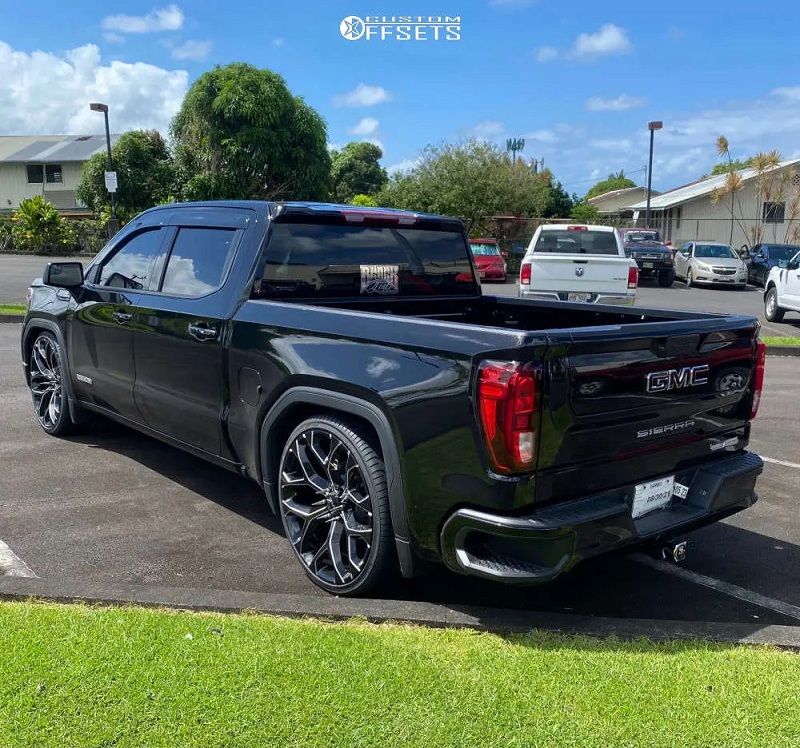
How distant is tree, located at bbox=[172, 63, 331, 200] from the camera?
32.0m

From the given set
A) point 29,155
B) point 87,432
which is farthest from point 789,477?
point 29,155

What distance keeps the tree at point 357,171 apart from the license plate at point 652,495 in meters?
63.2

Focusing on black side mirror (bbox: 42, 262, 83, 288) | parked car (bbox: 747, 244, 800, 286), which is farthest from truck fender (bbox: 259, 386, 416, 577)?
parked car (bbox: 747, 244, 800, 286)

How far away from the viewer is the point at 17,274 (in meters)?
23.6

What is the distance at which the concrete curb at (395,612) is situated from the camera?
3.26 m

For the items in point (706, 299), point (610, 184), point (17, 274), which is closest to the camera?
point (706, 299)

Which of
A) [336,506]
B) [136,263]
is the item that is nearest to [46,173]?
[136,263]

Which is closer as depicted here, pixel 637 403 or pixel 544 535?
pixel 544 535

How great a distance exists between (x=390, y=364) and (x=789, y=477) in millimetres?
3763

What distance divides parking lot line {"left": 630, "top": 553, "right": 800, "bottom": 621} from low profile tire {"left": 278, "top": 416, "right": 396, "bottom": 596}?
159cm

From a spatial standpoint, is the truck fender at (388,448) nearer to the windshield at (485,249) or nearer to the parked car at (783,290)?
the parked car at (783,290)

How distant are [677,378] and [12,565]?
3.28m

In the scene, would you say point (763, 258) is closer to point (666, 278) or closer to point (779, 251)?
point (779, 251)

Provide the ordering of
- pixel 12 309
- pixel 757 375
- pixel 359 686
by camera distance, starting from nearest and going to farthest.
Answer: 1. pixel 359 686
2. pixel 757 375
3. pixel 12 309
